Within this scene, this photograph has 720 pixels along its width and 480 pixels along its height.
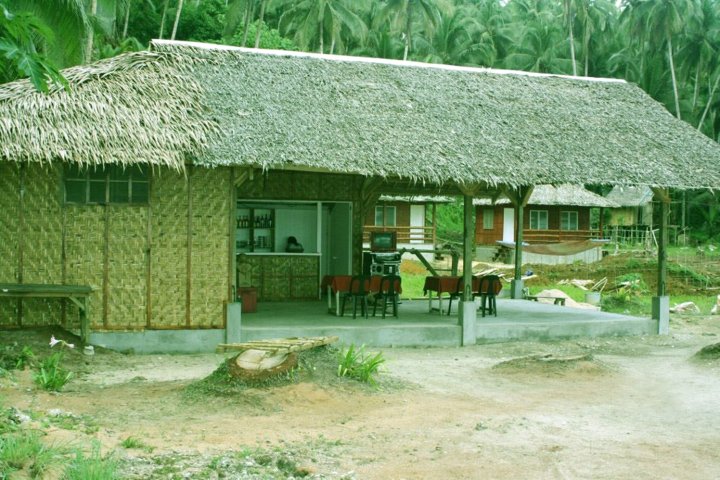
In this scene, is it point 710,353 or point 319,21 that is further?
point 319,21

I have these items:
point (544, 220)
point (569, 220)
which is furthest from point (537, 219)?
point (569, 220)

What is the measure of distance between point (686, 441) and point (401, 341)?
585 centimetres

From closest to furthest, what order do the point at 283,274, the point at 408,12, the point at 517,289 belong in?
the point at 283,274 → the point at 517,289 → the point at 408,12

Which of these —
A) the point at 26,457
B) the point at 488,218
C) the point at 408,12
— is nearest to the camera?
the point at 26,457

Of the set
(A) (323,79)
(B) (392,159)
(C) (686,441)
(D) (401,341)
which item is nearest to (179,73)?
(A) (323,79)

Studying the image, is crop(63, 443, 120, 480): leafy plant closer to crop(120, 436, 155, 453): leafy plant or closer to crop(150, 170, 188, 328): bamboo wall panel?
crop(120, 436, 155, 453): leafy plant

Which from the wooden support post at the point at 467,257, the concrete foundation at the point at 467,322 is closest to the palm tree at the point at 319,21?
the wooden support post at the point at 467,257

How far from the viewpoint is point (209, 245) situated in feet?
38.5

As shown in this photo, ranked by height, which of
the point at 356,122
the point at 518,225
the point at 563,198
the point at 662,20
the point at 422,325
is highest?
the point at 662,20

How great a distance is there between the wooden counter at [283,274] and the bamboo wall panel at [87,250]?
15.1 ft

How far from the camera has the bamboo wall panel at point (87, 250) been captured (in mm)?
11250

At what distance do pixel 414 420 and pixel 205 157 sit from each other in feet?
16.3

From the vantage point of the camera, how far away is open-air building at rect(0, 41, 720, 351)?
11062mm

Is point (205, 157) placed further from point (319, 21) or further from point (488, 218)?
point (488, 218)
